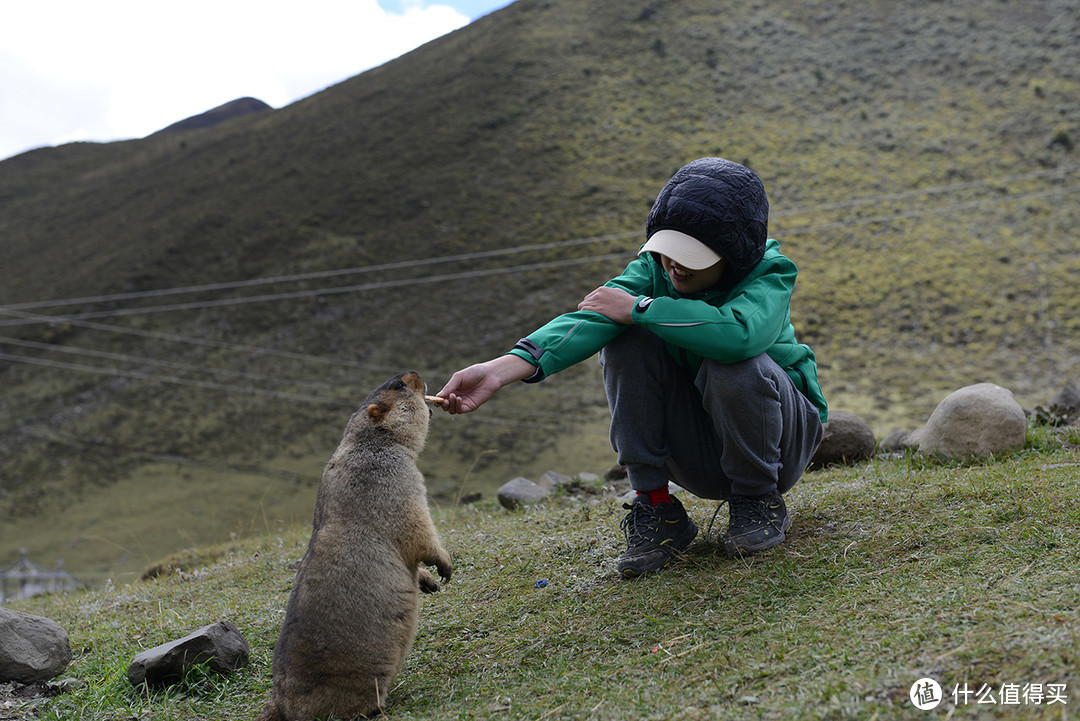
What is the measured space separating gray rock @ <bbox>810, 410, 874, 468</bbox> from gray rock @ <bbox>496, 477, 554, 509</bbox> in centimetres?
238

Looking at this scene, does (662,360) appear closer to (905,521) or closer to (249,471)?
(905,521)

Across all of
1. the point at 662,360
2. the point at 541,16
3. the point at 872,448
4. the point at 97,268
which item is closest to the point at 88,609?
the point at 662,360

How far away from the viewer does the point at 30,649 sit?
361 centimetres

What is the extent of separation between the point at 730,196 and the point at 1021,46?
3944 cm

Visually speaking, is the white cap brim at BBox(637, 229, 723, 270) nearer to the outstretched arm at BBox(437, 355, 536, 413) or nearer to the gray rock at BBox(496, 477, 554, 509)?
the outstretched arm at BBox(437, 355, 536, 413)

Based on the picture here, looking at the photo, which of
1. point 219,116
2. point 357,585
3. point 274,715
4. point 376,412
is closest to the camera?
point 274,715

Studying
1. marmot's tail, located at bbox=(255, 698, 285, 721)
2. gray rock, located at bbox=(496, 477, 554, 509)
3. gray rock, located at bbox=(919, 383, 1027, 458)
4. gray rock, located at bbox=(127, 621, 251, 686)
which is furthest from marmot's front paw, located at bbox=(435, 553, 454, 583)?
gray rock, located at bbox=(496, 477, 554, 509)

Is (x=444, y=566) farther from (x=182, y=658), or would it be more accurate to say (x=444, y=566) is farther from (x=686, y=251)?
(x=686, y=251)

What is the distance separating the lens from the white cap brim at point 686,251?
311 cm

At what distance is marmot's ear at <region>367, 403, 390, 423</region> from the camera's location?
3299 millimetres

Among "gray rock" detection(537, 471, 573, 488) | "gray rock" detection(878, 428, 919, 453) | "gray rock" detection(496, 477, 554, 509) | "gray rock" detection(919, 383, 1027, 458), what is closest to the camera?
"gray rock" detection(919, 383, 1027, 458)

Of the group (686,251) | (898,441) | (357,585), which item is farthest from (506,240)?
(357,585)

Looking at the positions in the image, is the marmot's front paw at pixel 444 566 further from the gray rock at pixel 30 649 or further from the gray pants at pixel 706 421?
the gray rock at pixel 30 649

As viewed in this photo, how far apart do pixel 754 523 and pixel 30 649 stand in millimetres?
3400
